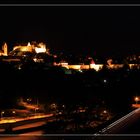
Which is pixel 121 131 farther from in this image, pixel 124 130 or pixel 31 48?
pixel 31 48

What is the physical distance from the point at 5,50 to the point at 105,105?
28518 millimetres

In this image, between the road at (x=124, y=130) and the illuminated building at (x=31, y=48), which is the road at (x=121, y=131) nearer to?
the road at (x=124, y=130)

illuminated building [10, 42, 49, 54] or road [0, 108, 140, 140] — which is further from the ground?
illuminated building [10, 42, 49, 54]

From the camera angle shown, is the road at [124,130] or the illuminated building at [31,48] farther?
the illuminated building at [31,48]

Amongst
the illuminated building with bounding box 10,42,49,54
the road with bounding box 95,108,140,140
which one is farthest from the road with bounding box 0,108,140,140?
the illuminated building with bounding box 10,42,49,54

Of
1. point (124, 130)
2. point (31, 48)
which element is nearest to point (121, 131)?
point (124, 130)

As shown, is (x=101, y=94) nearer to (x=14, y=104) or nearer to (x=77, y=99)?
(x=77, y=99)

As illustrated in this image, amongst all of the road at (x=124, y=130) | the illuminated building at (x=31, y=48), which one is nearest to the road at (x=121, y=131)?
the road at (x=124, y=130)

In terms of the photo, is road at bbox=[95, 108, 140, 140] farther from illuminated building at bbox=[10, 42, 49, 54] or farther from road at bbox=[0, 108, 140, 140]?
illuminated building at bbox=[10, 42, 49, 54]

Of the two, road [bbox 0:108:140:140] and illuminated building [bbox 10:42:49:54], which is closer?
road [bbox 0:108:140:140]

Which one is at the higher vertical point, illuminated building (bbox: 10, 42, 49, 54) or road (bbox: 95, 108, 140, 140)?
illuminated building (bbox: 10, 42, 49, 54)

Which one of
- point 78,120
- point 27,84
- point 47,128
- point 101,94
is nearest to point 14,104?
point 27,84

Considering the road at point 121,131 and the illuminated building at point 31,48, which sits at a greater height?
the illuminated building at point 31,48

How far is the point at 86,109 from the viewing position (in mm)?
9234
